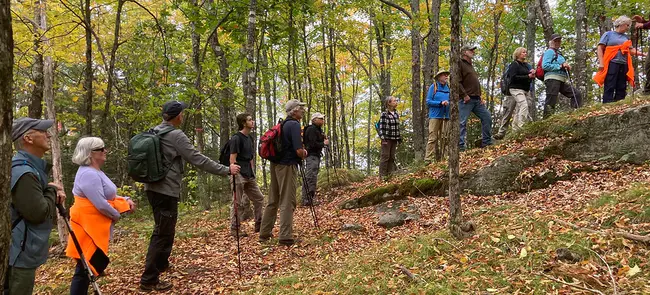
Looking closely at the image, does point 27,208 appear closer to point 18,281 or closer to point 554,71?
point 18,281

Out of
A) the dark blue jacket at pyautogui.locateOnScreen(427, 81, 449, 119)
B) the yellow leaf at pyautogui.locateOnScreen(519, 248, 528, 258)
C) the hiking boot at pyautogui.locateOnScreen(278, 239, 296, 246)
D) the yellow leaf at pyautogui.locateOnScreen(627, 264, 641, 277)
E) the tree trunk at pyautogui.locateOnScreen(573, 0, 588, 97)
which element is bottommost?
the hiking boot at pyautogui.locateOnScreen(278, 239, 296, 246)

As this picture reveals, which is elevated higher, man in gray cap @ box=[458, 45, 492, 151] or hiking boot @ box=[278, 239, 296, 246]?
man in gray cap @ box=[458, 45, 492, 151]

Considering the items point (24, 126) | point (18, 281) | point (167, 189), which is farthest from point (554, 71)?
point (18, 281)

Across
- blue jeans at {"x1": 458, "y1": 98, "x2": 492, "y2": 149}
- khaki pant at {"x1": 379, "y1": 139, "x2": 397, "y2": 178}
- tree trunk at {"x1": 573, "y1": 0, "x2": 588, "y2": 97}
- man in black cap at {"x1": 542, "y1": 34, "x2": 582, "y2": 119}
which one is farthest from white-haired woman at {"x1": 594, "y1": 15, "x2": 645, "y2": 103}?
khaki pant at {"x1": 379, "y1": 139, "x2": 397, "y2": 178}

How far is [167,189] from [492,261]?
397cm

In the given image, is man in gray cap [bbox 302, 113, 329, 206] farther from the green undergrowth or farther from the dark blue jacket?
the green undergrowth

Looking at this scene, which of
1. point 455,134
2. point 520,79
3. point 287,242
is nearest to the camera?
point 455,134

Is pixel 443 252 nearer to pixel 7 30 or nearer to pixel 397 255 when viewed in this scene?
pixel 397 255

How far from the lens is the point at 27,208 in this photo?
278 cm

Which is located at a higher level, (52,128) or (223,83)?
(223,83)

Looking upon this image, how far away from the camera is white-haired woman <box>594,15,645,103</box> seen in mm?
7367

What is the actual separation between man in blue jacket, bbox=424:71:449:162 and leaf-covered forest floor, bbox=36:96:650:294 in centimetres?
142

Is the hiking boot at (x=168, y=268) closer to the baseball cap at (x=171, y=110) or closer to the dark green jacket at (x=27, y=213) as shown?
the baseball cap at (x=171, y=110)

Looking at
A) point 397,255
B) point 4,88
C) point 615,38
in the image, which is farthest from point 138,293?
point 615,38
